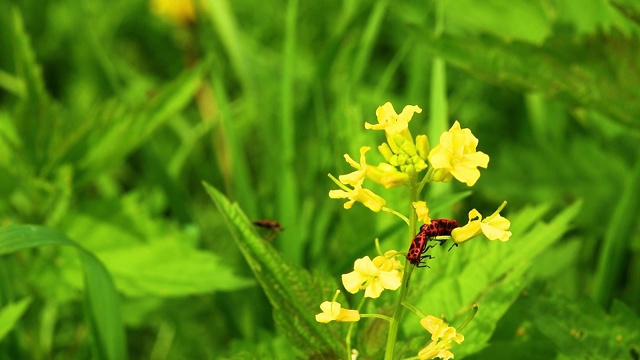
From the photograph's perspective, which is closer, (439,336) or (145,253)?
(439,336)

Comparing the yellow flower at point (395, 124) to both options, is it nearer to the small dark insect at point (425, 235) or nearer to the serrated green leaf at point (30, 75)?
the small dark insect at point (425, 235)

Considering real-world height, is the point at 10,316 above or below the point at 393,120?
below

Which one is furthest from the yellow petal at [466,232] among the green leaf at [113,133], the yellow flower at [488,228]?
the green leaf at [113,133]

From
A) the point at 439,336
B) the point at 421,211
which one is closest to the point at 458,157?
the point at 421,211

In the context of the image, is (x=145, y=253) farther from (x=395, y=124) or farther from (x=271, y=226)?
(x=395, y=124)

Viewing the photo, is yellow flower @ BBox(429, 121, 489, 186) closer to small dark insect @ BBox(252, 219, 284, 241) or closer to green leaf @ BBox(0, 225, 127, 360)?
small dark insect @ BBox(252, 219, 284, 241)

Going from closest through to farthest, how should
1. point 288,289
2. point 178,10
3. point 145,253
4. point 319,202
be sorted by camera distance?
point 288,289
point 145,253
point 319,202
point 178,10
